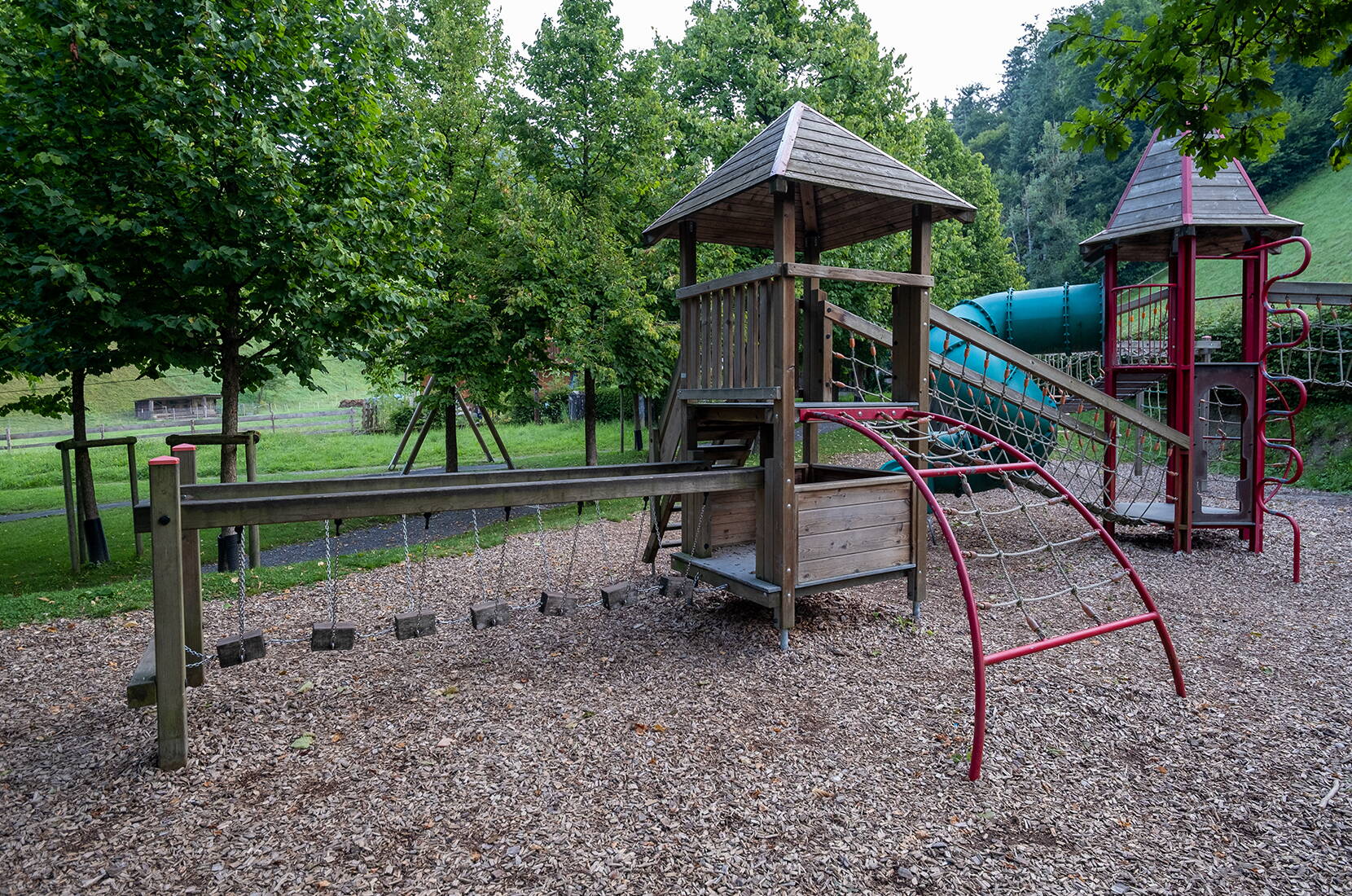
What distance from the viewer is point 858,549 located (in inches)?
223

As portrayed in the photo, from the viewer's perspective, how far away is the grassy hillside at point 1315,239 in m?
24.8

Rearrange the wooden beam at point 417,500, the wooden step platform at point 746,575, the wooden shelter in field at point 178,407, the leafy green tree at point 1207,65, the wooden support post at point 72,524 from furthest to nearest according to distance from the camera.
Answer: the wooden shelter in field at point 178,407 < the wooden support post at point 72,524 < the wooden step platform at point 746,575 < the wooden beam at point 417,500 < the leafy green tree at point 1207,65

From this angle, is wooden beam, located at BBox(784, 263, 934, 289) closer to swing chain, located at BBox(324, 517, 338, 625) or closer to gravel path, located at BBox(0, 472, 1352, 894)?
gravel path, located at BBox(0, 472, 1352, 894)

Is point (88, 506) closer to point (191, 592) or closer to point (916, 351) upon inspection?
point (191, 592)

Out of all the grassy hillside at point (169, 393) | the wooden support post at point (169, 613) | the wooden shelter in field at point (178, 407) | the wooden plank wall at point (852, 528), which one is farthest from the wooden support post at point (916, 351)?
the wooden shelter in field at point (178, 407)

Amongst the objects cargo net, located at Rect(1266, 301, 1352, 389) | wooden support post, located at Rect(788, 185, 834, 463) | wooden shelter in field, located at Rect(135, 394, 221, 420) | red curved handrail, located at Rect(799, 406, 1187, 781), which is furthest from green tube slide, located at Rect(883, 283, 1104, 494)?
wooden shelter in field, located at Rect(135, 394, 221, 420)

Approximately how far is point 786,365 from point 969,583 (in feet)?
6.31

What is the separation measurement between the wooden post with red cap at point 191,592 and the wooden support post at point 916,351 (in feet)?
16.6

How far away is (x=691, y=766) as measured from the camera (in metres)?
3.75

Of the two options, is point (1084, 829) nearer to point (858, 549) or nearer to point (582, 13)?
point (858, 549)

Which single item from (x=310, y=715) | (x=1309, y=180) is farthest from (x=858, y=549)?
(x=1309, y=180)

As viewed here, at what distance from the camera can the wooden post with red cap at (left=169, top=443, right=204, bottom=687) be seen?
407 cm

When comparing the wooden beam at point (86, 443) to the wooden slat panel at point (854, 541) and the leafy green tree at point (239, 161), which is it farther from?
the wooden slat panel at point (854, 541)

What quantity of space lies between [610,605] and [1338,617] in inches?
246
